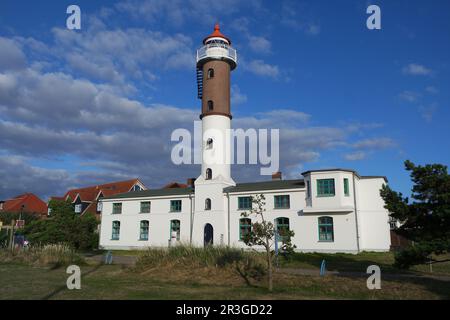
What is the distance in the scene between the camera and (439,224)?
11.0 m

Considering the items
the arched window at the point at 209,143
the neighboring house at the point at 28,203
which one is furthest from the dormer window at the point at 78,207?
the arched window at the point at 209,143

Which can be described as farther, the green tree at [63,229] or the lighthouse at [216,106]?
the lighthouse at [216,106]

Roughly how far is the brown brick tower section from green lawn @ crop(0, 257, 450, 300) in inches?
756

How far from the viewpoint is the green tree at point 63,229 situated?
27.5m

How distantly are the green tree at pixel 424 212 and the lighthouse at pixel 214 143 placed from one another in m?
20.1

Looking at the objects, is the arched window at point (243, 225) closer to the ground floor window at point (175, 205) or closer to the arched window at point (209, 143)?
the ground floor window at point (175, 205)

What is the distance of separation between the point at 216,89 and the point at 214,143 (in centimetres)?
490

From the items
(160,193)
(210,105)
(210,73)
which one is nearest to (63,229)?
(160,193)

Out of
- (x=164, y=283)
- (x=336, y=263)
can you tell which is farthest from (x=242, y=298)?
(x=336, y=263)

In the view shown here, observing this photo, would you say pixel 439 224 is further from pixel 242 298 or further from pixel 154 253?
pixel 154 253

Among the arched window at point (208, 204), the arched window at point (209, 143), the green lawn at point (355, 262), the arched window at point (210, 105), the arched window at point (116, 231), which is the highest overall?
the arched window at point (210, 105)

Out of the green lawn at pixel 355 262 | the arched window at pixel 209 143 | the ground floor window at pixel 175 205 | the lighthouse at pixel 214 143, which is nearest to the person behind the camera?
the green lawn at pixel 355 262

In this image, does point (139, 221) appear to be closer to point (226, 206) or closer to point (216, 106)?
point (226, 206)

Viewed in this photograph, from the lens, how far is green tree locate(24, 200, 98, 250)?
90.3 ft
